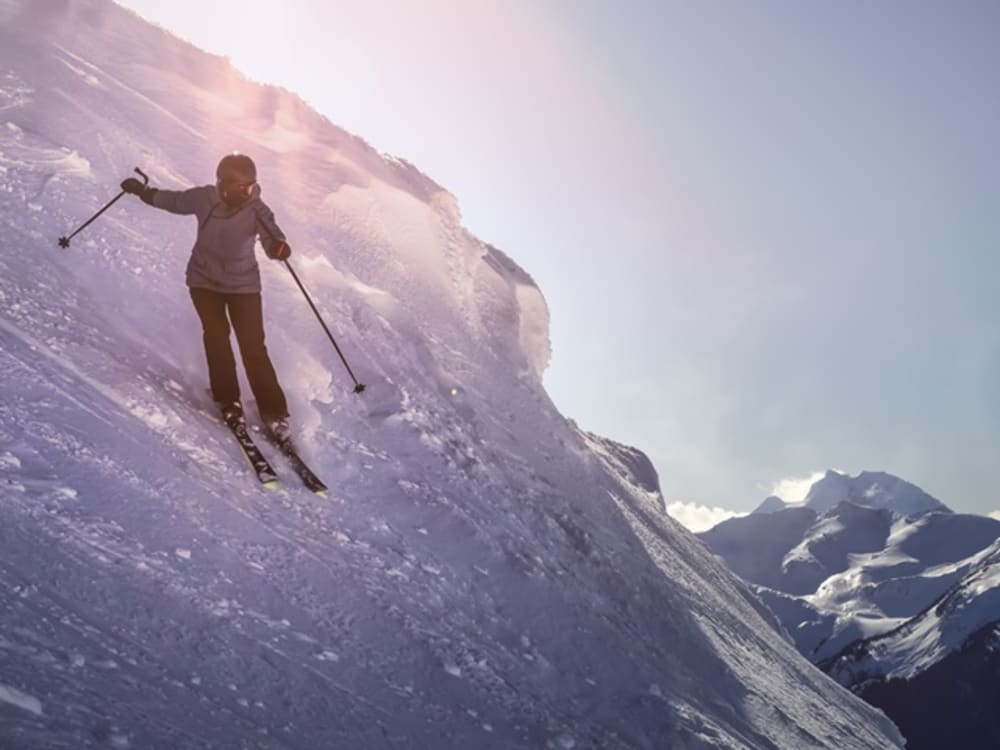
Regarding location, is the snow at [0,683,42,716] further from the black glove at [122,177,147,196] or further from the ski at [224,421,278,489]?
the black glove at [122,177,147,196]

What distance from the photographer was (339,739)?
4.50m

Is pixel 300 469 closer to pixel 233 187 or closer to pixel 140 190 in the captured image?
pixel 233 187

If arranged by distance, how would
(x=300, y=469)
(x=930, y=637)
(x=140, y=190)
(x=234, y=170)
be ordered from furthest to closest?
(x=930, y=637)
(x=140, y=190)
(x=234, y=170)
(x=300, y=469)

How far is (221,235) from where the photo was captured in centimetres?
771

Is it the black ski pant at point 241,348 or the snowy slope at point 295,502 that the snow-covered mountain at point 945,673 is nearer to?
the snowy slope at point 295,502

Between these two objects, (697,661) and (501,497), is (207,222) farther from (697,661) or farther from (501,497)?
(697,661)

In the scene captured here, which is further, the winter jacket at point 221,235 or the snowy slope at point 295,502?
the winter jacket at point 221,235

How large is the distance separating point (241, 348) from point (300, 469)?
1.62 meters

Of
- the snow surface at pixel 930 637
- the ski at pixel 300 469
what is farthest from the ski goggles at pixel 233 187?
the snow surface at pixel 930 637

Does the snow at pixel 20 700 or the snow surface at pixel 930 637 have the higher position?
the snow surface at pixel 930 637

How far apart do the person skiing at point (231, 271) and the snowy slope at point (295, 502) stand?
20.6 inches

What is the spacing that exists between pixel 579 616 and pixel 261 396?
190 inches

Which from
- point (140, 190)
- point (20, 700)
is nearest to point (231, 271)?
point (140, 190)

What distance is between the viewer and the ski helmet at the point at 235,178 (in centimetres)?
748
